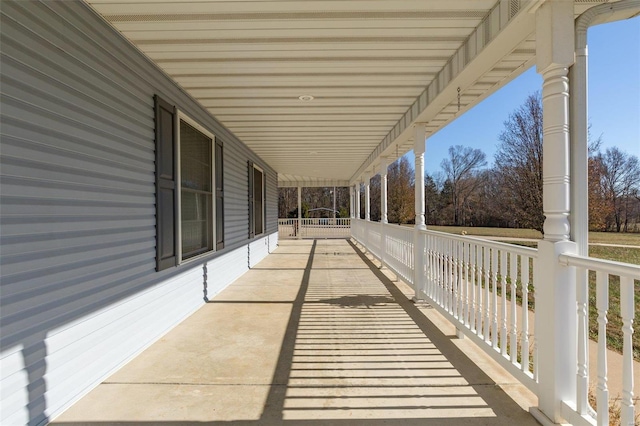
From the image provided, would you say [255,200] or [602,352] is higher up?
[255,200]

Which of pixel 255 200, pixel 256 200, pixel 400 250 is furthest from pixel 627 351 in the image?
pixel 256 200

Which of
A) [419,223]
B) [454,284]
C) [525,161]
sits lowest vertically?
[454,284]

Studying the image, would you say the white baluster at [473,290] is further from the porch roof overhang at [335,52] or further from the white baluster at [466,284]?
the porch roof overhang at [335,52]

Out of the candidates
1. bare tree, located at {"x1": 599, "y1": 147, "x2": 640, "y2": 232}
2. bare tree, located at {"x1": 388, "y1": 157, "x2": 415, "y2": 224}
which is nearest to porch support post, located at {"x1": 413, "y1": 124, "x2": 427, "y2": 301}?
bare tree, located at {"x1": 599, "y1": 147, "x2": 640, "y2": 232}

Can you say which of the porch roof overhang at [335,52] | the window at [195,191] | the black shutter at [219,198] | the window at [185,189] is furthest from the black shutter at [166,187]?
the black shutter at [219,198]

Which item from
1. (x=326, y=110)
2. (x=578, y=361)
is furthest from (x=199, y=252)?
(x=578, y=361)

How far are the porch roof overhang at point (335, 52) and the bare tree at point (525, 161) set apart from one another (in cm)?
798

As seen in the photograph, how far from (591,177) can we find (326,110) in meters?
9.29

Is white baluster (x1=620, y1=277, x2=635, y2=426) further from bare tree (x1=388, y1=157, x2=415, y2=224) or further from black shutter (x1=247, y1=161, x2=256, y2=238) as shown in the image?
bare tree (x1=388, y1=157, x2=415, y2=224)

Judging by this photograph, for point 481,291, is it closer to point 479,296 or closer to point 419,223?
point 479,296

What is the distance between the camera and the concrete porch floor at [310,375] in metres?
2.11

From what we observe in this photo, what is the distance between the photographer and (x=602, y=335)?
5.43ft

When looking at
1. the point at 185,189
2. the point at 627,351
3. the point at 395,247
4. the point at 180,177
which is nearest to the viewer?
the point at 627,351

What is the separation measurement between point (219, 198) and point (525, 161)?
11.2 m
